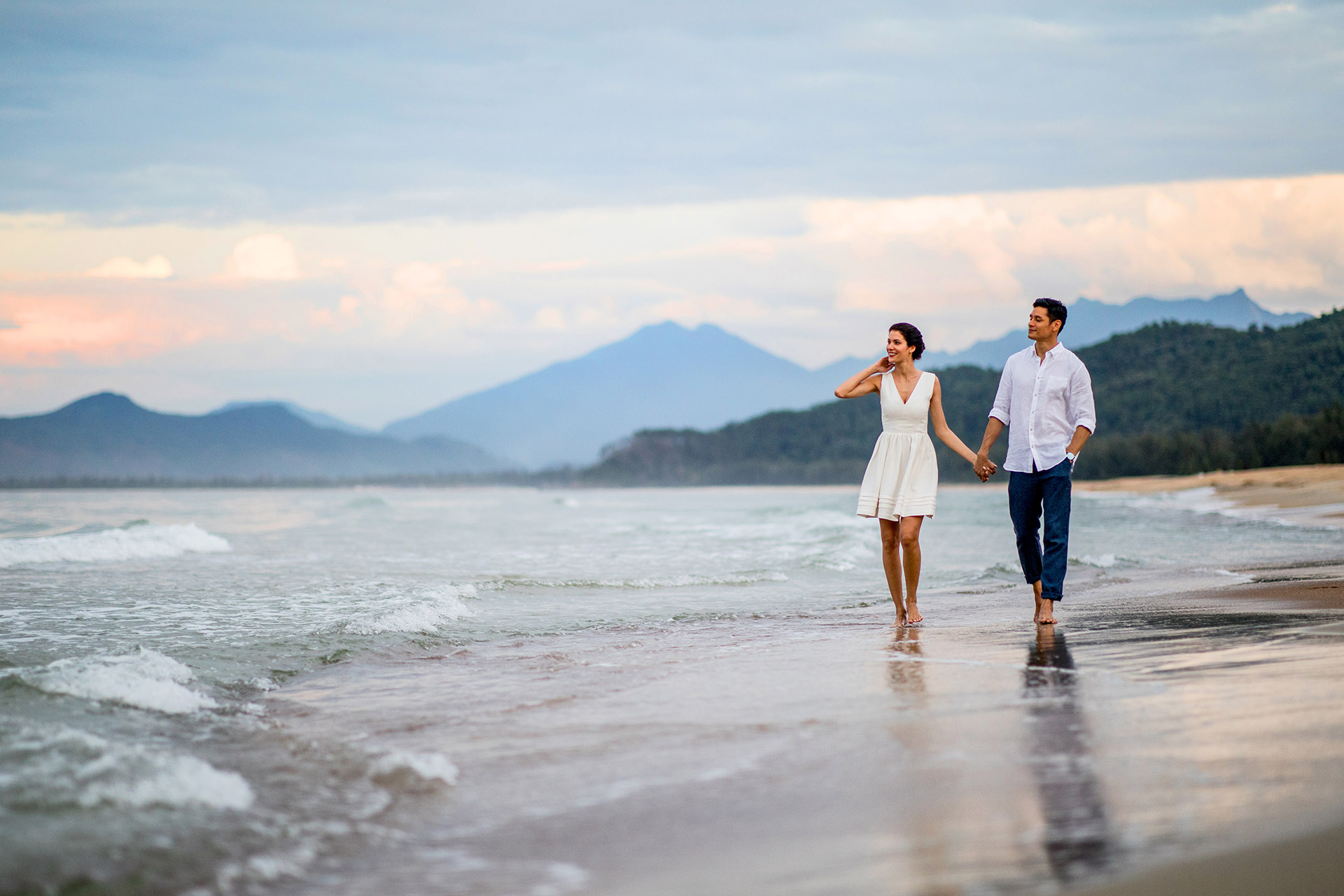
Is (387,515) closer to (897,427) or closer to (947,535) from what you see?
(947,535)

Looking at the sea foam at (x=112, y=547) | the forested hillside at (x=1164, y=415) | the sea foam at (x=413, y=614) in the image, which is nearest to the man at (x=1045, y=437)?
the sea foam at (x=413, y=614)

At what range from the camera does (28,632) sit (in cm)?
774

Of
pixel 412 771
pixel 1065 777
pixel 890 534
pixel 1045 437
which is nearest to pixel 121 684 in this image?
pixel 412 771

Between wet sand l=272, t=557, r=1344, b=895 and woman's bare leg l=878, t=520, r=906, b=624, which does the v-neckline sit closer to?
woman's bare leg l=878, t=520, r=906, b=624

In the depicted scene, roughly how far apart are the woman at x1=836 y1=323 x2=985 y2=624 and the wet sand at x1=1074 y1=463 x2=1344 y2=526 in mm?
16983

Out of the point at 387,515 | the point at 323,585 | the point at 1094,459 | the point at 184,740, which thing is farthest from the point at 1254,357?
the point at 184,740

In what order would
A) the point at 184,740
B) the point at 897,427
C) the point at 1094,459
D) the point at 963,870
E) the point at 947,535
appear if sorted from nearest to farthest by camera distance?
1. the point at 963,870
2. the point at 184,740
3. the point at 897,427
4. the point at 947,535
5. the point at 1094,459

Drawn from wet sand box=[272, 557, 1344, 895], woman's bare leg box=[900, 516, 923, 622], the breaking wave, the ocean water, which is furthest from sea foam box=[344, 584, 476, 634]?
woman's bare leg box=[900, 516, 923, 622]

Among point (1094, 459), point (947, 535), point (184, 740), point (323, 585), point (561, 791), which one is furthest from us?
point (1094, 459)

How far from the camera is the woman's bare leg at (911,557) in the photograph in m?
7.52

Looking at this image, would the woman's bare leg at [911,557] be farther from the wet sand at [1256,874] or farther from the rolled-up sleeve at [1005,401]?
the wet sand at [1256,874]

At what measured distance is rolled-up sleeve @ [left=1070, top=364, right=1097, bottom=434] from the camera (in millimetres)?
6789

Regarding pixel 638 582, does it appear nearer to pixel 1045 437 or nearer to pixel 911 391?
pixel 911 391

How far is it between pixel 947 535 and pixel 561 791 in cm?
1904
